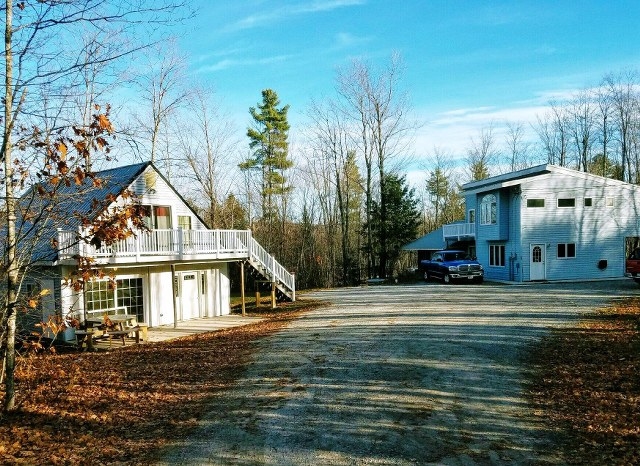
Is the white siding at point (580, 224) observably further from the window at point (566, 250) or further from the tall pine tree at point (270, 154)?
the tall pine tree at point (270, 154)

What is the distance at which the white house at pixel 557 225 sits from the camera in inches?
1163

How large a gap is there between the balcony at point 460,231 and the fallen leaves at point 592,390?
2093 cm

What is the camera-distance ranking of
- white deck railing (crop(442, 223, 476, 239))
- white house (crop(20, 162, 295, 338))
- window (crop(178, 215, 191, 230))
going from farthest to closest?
white deck railing (crop(442, 223, 476, 239)) < window (crop(178, 215, 191, 230)) < white house (crop(20, 162, 295, 338))

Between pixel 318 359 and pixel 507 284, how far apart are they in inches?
771

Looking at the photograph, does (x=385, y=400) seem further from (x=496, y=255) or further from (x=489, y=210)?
(x=489, y=210)

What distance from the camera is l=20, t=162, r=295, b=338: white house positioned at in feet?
58.5

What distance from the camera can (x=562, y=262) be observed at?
98.7ft

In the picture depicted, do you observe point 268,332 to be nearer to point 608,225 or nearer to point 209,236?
point 209,236

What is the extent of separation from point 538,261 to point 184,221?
20.6 metres

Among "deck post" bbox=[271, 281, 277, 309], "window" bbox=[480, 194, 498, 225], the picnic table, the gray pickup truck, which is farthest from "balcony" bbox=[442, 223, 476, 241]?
the picnic table

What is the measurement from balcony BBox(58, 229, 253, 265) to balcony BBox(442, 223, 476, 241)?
58.3 ft

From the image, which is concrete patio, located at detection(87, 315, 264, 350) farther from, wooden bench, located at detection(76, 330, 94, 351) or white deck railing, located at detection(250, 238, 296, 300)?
white deck railing, located at detection(250, 238, 296, 300)

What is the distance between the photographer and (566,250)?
99.1ft

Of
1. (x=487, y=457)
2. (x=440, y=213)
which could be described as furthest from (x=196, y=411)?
(x=440, y=213)
